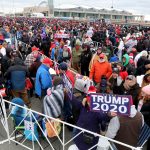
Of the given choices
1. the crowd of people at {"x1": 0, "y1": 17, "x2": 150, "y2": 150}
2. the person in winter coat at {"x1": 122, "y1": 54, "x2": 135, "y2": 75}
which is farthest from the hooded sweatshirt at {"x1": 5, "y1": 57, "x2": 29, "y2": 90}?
the person in winter coat at {"x1": 122, "y1": 54, "x2": 135, "y2": 75}

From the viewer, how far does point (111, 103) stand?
3.83m

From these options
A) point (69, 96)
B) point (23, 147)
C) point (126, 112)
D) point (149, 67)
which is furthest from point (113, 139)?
point (149, 67)

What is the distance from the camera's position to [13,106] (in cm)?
560

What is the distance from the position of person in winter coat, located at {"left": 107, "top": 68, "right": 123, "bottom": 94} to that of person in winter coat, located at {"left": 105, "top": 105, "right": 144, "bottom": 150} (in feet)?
7.63

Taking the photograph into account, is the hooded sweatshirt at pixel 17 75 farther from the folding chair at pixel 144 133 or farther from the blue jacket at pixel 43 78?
the folding chair at pixel 144 133

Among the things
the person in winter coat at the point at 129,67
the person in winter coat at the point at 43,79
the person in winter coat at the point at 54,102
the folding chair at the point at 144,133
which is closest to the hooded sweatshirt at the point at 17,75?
the person in winter coat at the point at 43,79

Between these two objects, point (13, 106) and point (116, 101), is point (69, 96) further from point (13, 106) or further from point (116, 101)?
point (116, 101)

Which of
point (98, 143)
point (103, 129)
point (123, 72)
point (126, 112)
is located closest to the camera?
point (126, 112)

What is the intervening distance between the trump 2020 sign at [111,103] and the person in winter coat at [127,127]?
18 centimetres

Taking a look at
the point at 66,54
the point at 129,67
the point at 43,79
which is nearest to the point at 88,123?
the point at 43,79

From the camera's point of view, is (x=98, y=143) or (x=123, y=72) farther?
(x=123, y=72)

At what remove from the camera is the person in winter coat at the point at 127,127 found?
3.94m

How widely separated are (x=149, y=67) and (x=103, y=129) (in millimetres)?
3197

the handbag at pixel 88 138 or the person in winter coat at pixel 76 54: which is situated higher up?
the person in winter coat at pixel 76 54
